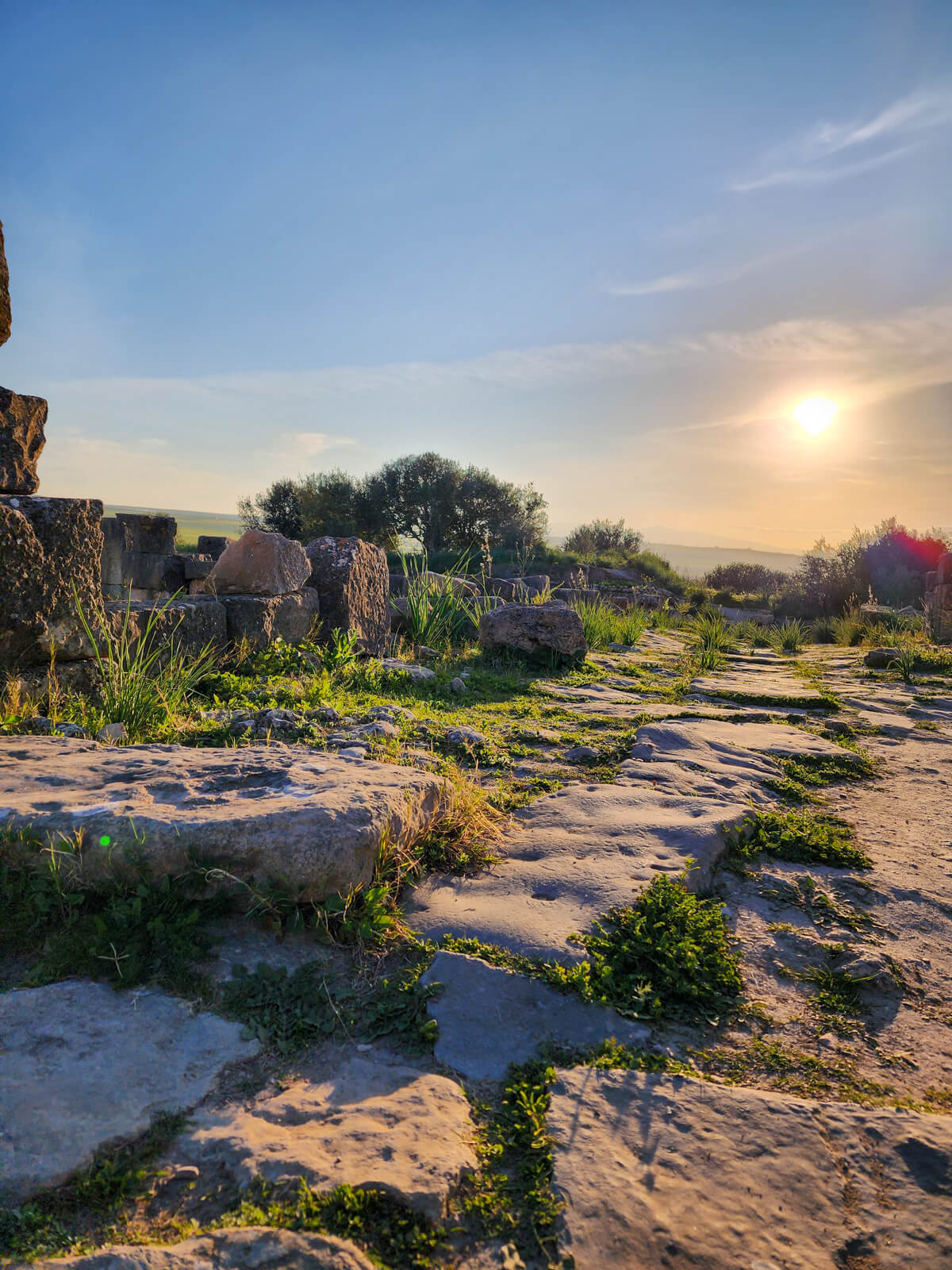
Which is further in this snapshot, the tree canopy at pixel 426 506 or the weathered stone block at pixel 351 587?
the tree canopy at pixel 426 506

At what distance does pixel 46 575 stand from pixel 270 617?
2.04 metres

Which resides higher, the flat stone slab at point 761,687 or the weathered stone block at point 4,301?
the weathered stone block at point 4,301

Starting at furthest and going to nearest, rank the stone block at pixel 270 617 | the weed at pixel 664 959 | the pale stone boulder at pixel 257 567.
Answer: the pale stone boulder at pixel 257 567, the stone block at pixel 270 617, the weed at pixel 664 959

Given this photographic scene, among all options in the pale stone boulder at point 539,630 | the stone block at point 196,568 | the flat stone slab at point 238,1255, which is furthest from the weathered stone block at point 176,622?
the stone block at point 196,568

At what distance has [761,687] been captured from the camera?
654cm

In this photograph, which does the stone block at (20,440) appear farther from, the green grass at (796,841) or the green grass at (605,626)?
the green grass at (605,626)

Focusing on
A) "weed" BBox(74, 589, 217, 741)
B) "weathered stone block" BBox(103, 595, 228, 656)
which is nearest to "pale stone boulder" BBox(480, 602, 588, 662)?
"weathered stone block" BBox(103, 595, 228, 656)

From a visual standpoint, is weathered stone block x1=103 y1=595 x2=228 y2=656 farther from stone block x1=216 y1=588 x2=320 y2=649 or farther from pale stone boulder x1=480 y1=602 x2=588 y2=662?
pale stone boulder x1=480 y1=602 x2=588 y2=662

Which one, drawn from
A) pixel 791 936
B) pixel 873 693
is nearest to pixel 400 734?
pixel 791 936

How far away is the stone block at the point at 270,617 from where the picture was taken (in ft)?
18.1

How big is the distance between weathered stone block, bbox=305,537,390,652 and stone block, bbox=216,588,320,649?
0.17 meters

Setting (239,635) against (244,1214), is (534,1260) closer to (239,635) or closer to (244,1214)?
(244,1214)

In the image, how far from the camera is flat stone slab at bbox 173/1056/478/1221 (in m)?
1.34

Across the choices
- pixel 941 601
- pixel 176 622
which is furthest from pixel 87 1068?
pixel 941 601
